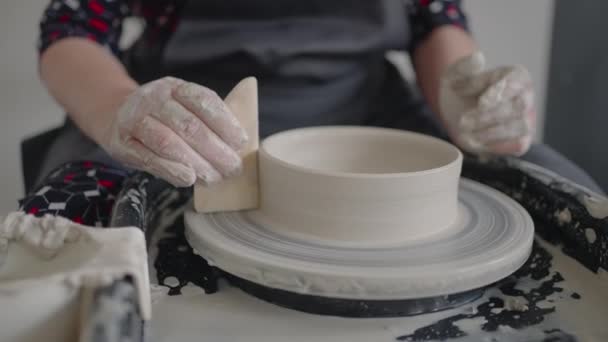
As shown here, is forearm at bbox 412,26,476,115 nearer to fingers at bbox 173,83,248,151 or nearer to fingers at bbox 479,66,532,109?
fingers at bbox 479,66,532,109

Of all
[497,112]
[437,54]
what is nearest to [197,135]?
[497,112]

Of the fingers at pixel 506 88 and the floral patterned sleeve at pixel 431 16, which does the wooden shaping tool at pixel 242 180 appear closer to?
the fingers at pixel 506 88

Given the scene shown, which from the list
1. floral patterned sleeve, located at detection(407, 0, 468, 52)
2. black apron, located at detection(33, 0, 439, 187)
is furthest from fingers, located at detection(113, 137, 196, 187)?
floral patterned sleeve, located at detection(407, 0, 468, 52)

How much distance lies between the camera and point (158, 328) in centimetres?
69

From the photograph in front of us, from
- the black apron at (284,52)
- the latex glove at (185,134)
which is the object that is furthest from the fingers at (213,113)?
the black apron at (284,52)

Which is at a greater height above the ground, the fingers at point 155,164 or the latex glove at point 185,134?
the latex glove at point 185,134

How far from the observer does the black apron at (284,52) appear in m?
1.17

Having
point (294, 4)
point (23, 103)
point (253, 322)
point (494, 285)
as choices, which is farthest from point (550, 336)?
point (23, 103)

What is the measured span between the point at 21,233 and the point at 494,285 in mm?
543

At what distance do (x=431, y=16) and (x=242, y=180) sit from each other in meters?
0.72

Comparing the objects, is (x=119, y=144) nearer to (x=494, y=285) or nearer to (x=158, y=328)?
(x=158, y=328)

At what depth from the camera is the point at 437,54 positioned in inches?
52.5

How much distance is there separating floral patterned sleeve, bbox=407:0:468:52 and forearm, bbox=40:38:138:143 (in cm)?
64

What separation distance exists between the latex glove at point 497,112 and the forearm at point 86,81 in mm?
542
